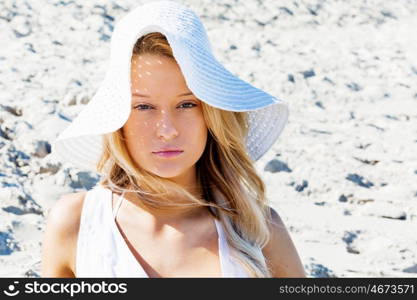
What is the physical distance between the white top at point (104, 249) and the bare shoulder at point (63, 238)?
18 millimetres

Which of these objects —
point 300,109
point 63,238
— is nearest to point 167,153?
point 63,238

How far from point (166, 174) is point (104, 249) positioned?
211mm

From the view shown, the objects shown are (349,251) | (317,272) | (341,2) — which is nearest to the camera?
(317,272)

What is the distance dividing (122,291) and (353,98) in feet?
12.9

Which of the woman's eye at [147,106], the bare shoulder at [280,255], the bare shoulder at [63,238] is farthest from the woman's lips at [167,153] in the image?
the bare shoulder at [280,255]

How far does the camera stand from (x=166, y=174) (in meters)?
1.94

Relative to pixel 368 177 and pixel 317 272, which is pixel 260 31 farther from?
pixel 317 272

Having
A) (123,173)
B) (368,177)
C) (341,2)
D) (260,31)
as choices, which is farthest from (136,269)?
(341,2)

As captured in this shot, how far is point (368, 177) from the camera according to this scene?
4438 mm

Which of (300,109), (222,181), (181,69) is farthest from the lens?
(300,109)

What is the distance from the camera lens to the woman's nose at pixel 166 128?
190cm

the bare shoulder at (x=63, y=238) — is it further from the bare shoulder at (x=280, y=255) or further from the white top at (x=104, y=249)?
the bare shoulder at (x=280, y=255)

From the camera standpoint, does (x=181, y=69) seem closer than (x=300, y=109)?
Yes

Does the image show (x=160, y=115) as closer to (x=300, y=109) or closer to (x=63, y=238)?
(x=63, y=238)
